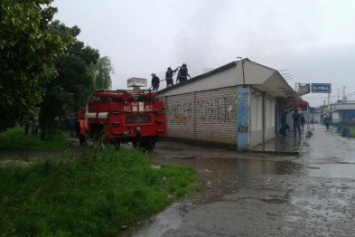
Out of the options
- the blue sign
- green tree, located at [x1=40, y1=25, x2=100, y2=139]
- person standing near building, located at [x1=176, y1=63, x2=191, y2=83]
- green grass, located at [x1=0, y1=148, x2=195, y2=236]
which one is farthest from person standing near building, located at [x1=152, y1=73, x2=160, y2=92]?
the blue sign

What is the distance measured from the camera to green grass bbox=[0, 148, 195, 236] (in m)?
5.93

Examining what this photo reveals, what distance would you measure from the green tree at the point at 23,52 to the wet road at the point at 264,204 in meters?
3.30

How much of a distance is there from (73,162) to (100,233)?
9.19 feet

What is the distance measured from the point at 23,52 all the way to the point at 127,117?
31.9ft

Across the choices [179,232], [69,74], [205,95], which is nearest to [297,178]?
[179,232]

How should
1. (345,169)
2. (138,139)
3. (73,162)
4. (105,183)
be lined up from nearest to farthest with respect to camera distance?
(105,183) → (73,162) → (345,169) → (138,139)

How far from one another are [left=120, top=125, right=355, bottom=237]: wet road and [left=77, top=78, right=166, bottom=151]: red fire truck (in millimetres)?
3326

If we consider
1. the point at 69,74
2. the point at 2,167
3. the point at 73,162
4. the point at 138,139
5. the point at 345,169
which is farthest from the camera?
the point at 69,74

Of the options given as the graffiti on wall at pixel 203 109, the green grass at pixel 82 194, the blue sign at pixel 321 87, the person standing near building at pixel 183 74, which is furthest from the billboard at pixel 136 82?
the blue sign at pixel 321 87

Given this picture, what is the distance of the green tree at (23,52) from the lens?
19.2 ft

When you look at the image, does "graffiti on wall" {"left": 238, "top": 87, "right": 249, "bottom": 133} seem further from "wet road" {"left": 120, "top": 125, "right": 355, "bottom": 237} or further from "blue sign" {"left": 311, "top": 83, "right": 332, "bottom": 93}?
"blue sign" {"left": 311, "top": 83, "right": 332, "bottom": 93}

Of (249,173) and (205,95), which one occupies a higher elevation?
(205,95)

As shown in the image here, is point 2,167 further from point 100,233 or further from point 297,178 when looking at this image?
point 297,178

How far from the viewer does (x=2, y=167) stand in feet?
30.8
